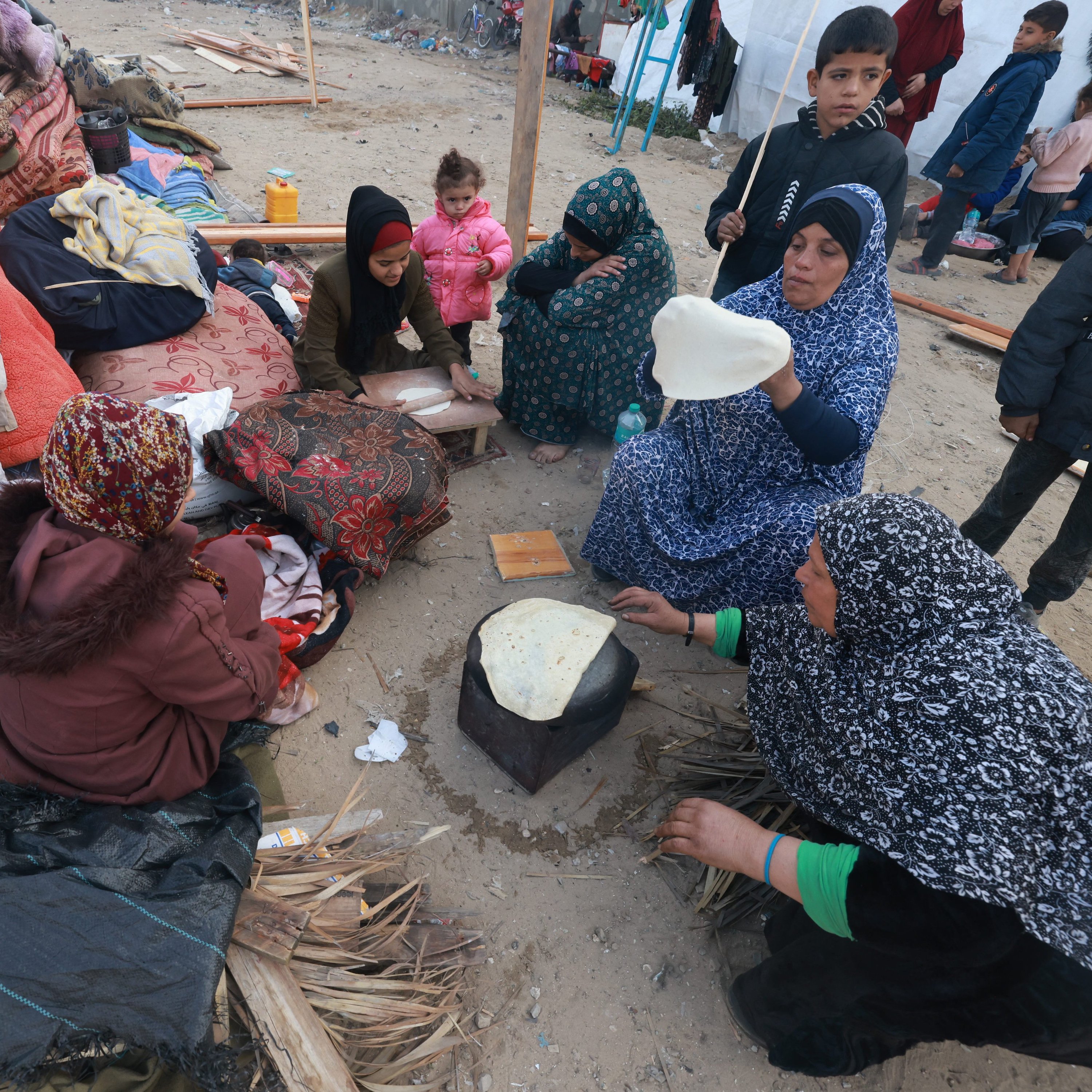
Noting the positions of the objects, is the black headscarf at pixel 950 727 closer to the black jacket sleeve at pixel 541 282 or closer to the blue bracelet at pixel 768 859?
the blue bracelet at pixel 768 859

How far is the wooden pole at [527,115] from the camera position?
375cm

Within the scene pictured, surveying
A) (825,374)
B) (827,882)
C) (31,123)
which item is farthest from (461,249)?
(827,882)

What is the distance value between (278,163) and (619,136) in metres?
4.60

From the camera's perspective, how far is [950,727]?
4.87ft

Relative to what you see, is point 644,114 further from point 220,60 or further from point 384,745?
point 384,745

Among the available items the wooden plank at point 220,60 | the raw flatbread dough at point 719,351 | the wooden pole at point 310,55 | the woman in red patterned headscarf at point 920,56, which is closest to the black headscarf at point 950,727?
the raw flatbread dough at point 719,351

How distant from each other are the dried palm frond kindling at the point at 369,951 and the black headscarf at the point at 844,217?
2409 millimetres

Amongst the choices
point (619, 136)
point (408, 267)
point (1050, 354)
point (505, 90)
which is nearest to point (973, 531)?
point (1050, 354)

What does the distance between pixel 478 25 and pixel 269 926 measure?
16239 mm

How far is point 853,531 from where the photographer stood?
163 centimetres

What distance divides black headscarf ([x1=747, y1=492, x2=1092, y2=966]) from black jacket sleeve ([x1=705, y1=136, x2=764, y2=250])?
249 cm

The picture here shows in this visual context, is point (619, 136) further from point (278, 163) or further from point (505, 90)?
point (278, 163)

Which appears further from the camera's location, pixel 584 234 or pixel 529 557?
pixel 584 234

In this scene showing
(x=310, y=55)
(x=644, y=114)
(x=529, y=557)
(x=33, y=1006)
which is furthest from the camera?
(x=644, y=114)
